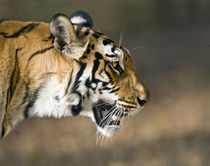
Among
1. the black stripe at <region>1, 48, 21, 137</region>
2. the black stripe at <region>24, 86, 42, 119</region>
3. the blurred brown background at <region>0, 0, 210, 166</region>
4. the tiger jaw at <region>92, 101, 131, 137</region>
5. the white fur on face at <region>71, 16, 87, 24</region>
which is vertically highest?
the white fur on face at <region>71, 16, 87, 24</region>

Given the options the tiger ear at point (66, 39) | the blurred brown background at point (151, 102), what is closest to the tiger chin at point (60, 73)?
the tiger ear at point (66, 39)

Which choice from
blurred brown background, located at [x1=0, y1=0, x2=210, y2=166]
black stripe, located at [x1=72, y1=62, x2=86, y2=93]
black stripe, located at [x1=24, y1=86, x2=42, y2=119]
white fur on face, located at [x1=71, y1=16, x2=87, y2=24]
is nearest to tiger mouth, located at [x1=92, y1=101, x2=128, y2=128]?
black stripe, located at [x1=72, y1=62, x2=86, y2=93]

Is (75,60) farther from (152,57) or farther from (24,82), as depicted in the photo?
(152,57)

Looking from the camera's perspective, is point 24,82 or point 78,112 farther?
point 78,112

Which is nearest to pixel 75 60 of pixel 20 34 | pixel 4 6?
pixel 20 34

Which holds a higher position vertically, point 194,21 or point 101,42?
point 101,42

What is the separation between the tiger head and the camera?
69.5 inches

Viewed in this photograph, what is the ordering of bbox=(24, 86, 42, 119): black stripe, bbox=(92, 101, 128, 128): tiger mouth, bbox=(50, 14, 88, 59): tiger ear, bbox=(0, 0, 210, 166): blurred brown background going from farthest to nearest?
bbox=(0, 0, 210, 166): blurred brown background → bbox=(92, 101, 128, 128): tiger mouth → bbox=(24, 86, 42, 119): black stripe → bbox=(50, 14, 88, 59): tiger ear

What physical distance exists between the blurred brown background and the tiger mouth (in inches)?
64.0

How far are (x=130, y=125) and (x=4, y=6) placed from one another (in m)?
1.59

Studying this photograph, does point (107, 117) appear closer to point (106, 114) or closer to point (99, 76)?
point (106, 114)

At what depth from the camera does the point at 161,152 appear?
12.3 feet

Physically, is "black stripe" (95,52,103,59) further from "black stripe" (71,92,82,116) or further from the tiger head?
"black stripe" (71,92,82,116)

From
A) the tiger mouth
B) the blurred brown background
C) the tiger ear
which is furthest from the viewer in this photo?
the blurred brown background
